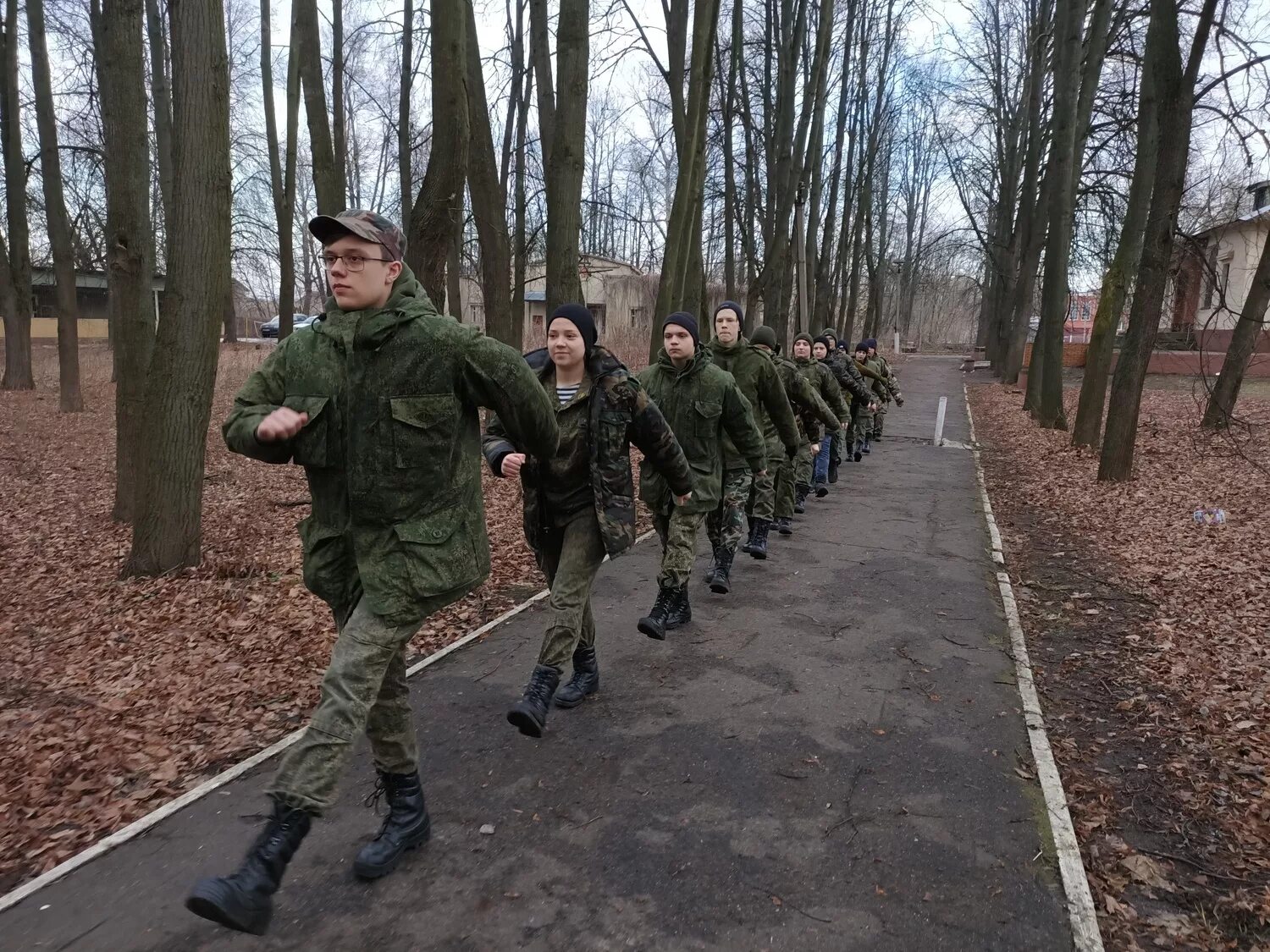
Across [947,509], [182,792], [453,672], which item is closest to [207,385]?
[453,672]

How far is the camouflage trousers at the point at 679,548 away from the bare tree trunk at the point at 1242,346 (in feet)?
36.5

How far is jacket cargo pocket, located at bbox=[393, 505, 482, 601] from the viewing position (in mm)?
2816

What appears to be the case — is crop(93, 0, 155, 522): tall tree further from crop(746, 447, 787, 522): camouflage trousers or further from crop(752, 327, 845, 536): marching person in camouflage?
crop(752, 327, 845, 536): marching person in camouflage

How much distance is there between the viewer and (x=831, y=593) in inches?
260

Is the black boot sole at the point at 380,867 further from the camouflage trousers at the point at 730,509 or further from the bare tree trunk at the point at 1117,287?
the bare tree trunk at the point at 1117,287

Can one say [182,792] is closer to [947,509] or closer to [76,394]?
[947,509]

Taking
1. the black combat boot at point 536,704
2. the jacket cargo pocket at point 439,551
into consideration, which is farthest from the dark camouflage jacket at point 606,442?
the jacket cargo pocket at point 439,551

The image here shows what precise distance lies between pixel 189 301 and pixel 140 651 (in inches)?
106

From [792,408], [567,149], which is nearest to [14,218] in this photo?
[567,149]

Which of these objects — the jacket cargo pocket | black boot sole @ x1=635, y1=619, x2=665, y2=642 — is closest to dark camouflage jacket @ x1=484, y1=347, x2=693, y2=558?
the jacket cargo pocket

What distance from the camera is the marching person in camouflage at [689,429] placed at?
5.54 metres

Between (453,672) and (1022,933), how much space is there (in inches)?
125

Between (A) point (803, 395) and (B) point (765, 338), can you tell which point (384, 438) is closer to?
(B) point (765, 338)

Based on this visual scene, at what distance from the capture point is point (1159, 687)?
5023mm
